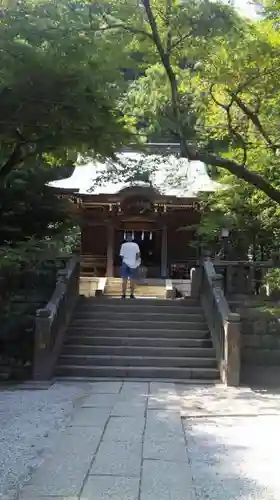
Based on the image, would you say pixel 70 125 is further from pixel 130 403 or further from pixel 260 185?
pixel 130 403

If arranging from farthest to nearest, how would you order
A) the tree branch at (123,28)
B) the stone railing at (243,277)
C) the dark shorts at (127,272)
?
the dark shorts at (127,272) → the stone railing at (243,277) → the tree branch at (123,28)

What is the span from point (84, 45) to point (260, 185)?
321 centimetres

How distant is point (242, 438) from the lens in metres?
6.09

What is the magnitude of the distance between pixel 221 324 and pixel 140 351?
5.76 feet

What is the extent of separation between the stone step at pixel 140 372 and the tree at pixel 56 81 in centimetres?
407

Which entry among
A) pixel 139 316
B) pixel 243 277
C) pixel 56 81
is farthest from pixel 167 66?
pixel 243 277

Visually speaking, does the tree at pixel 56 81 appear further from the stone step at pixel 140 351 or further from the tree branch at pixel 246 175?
the stone step at pixel 140 351

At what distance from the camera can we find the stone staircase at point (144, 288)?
58.8 feet

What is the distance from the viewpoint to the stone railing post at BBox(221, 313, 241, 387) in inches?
382

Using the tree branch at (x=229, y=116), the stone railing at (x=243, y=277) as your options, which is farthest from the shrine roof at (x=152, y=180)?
the tree branch at (x=229, y=116)

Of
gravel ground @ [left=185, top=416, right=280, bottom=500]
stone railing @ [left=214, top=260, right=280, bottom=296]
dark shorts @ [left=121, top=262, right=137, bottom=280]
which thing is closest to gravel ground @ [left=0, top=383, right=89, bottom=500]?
gravel ground @ [left=185, top=416, right=280, bottom=500]

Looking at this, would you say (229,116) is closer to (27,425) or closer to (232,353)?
(232,353)

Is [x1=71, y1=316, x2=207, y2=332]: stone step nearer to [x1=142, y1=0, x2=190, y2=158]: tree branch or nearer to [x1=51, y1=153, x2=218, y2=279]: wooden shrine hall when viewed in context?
[x1=142, y1=0, x2=190, y2=158]: tree branch

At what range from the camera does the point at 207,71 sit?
9484 mm
